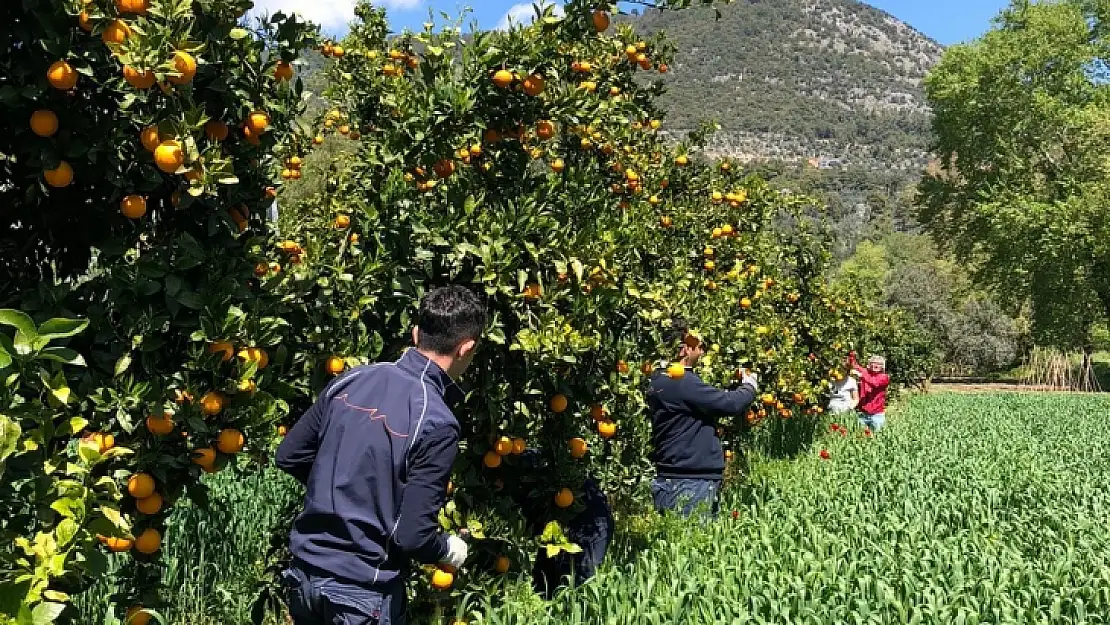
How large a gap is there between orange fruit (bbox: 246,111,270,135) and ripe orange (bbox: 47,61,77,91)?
1.75 ft

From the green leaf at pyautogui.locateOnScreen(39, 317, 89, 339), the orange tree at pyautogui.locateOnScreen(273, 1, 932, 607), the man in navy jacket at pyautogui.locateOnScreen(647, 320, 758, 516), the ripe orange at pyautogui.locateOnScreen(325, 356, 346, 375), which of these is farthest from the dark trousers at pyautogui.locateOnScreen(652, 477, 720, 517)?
the green leaf at pyautogui.locateOnScreen(39, 317, 89, 339)

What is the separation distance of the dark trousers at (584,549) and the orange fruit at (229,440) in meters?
1.99

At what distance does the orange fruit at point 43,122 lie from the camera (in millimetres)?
2088

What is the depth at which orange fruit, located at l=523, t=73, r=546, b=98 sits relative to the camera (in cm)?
326

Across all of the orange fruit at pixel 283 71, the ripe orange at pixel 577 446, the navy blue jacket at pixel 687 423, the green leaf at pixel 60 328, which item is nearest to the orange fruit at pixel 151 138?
the orange fruit at pixel 283 71

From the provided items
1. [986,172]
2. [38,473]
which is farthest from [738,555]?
[986,172]

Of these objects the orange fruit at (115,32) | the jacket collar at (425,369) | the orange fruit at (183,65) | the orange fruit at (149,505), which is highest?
the orange fruit at (115,32)

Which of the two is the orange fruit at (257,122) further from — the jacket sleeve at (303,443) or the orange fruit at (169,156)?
the jacket sleeve at (303,443)

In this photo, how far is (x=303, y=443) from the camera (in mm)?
2539

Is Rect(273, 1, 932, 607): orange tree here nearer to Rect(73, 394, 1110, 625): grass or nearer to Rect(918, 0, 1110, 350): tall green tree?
Rect(73, 394, 1110, 625): grass

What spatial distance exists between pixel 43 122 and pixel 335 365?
3.91 feet

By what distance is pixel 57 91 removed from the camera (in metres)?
2.13

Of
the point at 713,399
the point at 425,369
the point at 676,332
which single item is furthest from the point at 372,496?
the point at 713,399

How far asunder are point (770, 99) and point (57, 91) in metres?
165
